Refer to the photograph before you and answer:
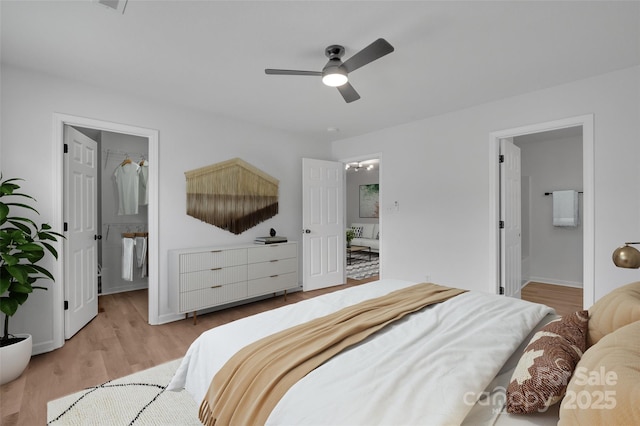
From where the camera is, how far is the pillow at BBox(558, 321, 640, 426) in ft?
2.28

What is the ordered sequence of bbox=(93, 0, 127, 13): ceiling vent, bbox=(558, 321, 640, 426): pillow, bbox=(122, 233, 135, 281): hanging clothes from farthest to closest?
bbox=(122, 233, 135, 281): hanging clothes → bbox=(93, 0, 127, 13): ceiling vent → bbox=(558, 321, 640, 426): pillow

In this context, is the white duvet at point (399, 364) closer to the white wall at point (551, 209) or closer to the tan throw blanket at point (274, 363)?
the tan throw blanket at point (274, 363)

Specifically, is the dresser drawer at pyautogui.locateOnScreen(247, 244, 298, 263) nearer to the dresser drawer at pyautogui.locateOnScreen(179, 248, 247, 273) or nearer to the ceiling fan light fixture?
the dresser drawer at pyautogui.locateOnScreen(179, 248, 247, 273)

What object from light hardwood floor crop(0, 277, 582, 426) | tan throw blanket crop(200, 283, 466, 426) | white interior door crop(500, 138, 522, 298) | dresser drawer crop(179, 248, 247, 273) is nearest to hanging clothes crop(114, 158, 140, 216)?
light hardwood floor crop(0, 277, 582, 426)

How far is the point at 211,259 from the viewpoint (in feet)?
11.6

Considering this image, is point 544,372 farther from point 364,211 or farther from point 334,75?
point 364,211

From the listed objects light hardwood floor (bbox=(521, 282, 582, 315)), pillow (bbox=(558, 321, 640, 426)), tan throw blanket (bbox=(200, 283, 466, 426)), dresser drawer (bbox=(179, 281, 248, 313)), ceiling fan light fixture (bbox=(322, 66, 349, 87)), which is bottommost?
light hardwood floor (bbox=(521, 282, 582, 315))

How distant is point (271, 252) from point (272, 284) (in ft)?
1.43

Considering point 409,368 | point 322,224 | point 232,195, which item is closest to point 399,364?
point 409,368

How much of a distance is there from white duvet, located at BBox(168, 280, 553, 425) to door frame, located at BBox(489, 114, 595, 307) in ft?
5.08

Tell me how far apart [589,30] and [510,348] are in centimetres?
227

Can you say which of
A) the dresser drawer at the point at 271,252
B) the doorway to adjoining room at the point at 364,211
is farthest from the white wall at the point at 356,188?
the dresser drawer at the point at 271,252

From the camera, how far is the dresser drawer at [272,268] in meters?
3.93

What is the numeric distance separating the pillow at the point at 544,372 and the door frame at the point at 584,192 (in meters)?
2.27
